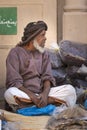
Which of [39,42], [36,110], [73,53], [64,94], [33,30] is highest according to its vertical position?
[33,30]

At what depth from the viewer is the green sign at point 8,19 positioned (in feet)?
25.3

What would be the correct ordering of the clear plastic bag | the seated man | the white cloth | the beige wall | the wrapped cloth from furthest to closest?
the beige wall, the wrapped cloth, the white cloth, the seated man, the clear plastic bag

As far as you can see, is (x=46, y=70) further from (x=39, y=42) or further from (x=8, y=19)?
(x=8, y=19)

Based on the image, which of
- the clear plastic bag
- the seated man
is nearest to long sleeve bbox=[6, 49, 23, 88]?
the seated man

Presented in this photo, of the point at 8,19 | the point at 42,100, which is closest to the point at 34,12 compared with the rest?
the point at 8,19

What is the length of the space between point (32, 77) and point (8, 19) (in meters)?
1.96

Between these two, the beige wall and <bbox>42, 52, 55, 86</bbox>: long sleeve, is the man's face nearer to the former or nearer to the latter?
<bbox>42, 52, 55, 86</bbox>: long sleeve

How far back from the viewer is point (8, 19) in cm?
772

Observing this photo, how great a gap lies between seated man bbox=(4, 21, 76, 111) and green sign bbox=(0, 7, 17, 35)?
165 centimetres

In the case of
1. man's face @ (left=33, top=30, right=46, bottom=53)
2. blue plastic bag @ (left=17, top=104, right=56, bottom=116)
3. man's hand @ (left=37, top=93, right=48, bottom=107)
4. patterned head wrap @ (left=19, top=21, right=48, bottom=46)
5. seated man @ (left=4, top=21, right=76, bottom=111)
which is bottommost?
blue plastic bag @ (left=17, top=104, right=56, bottom=116)

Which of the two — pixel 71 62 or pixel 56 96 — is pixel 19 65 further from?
pixel 71 62

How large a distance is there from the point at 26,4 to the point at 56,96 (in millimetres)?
2279

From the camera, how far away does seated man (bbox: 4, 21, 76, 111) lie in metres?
5.82

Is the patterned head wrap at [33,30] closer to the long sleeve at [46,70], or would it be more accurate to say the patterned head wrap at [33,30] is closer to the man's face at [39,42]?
the man's face at [39,42]
